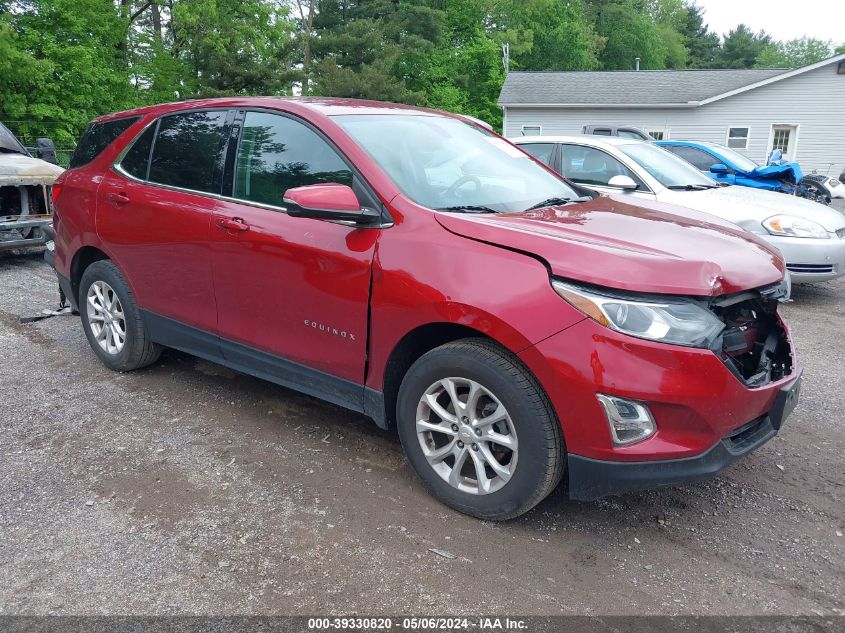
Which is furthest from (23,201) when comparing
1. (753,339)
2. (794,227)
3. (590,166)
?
(794,227)

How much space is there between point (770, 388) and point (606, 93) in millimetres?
29334

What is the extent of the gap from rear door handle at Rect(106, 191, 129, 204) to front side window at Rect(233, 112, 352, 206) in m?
1.01

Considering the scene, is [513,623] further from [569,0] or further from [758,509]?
[569,0]

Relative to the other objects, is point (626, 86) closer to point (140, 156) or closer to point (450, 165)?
point (140, 156)

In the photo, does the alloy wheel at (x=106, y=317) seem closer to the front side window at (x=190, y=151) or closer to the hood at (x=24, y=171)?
the front side window at (x=190, y=151)

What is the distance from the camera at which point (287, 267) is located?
3.37 metres

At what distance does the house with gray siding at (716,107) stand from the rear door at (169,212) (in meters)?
26.2

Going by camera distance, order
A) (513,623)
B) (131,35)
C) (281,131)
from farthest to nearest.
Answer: (131,35) < (281,131) < (513,623)

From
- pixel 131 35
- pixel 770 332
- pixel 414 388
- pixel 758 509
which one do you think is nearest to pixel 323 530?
pixel 414 388

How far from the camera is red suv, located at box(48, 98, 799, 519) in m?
2.53

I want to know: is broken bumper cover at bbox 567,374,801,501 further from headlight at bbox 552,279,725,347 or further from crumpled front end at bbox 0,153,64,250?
crumpled front end at bbox 0,153,64,250

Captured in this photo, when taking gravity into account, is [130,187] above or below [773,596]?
above

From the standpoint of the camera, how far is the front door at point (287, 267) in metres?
3.18

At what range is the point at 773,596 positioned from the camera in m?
2.49
